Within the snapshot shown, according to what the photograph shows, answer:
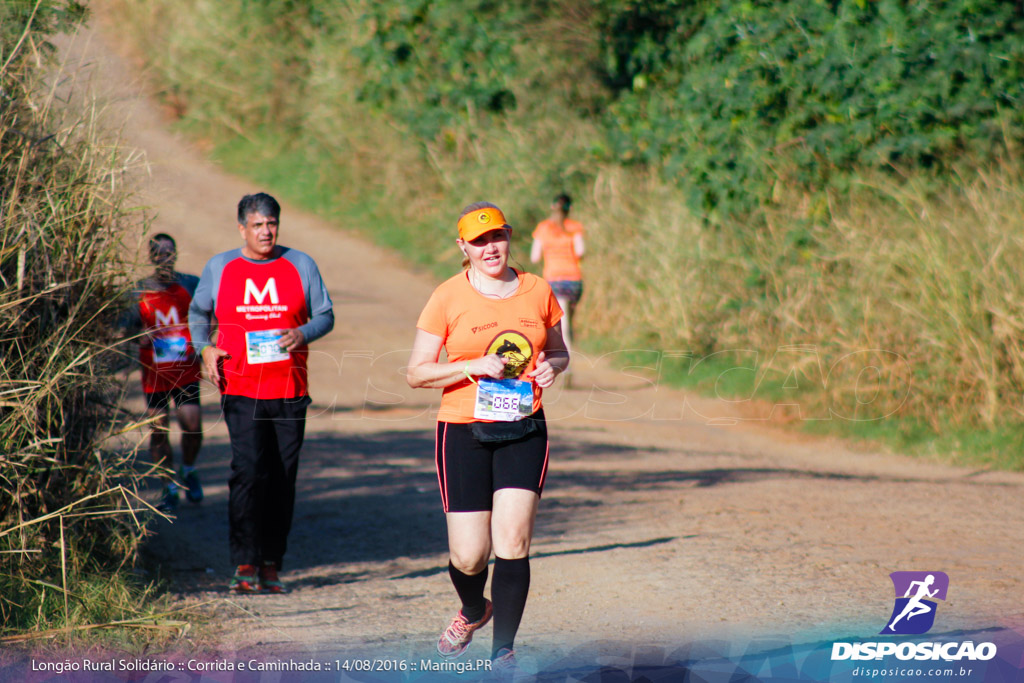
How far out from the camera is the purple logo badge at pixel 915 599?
487cm

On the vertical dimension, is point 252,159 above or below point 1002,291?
above

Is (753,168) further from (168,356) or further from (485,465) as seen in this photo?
(485,465)

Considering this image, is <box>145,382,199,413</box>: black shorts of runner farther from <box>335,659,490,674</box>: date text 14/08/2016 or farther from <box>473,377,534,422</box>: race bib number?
<box>473,377,534,422</box>: race bib number

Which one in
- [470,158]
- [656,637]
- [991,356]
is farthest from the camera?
[470,158]

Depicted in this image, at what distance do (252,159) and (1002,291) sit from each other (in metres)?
20.8

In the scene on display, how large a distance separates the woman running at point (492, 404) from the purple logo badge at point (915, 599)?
71.6 inches

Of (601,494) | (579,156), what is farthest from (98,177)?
(579,156)

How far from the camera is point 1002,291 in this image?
9.78 m

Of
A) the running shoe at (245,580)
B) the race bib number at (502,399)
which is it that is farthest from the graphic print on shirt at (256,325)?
the race bib number at (502,399)

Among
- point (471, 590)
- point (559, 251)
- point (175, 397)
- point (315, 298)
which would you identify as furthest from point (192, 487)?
point (559, 251)

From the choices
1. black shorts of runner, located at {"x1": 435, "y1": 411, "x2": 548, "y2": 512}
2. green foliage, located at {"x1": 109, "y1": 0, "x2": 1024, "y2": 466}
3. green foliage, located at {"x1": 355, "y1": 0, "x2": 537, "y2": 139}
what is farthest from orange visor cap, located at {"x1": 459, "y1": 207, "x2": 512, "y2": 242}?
green foliage, located at {"x1": 355, "y1": 0, "x2": 537, "y2": 139}

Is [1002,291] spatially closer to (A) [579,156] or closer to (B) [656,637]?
(B) [656,637]

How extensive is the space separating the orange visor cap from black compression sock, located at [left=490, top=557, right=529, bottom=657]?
1.31 meters

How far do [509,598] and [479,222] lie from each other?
59.4 inches
